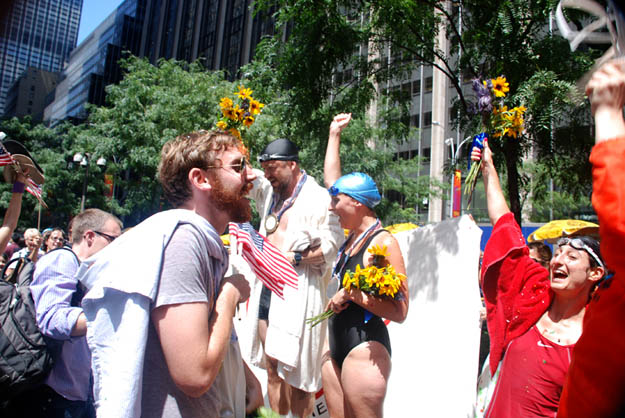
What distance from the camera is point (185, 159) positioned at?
1.92 meters

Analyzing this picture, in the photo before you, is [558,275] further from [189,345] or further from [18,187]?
[18,187]

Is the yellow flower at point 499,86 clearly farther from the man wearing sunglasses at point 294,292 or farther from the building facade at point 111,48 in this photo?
the building facade at point 111,48

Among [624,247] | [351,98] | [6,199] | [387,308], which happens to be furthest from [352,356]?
[6,199]

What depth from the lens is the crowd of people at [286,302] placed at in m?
1.46

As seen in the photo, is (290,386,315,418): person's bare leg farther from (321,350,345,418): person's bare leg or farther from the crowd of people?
(321,350,345,418): person's bare leg

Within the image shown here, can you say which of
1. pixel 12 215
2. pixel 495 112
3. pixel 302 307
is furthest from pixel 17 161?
pixel 495 112

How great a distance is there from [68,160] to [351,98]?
77.5 feet

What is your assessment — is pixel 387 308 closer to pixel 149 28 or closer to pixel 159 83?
pixel 159 83

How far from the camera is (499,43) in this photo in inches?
244

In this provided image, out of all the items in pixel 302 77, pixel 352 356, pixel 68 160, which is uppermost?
pixel 68 160

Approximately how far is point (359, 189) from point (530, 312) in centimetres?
136

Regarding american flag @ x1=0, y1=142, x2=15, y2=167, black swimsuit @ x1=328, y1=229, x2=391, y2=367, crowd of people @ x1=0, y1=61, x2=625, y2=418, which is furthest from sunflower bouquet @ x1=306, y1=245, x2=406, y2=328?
american flag @ x1=0, y1=142, x2=15, y2=167

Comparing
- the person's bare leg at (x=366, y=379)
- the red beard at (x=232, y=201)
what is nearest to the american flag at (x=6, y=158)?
the red beard at (x=232, y=201)

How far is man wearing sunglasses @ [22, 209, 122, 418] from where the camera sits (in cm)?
281
